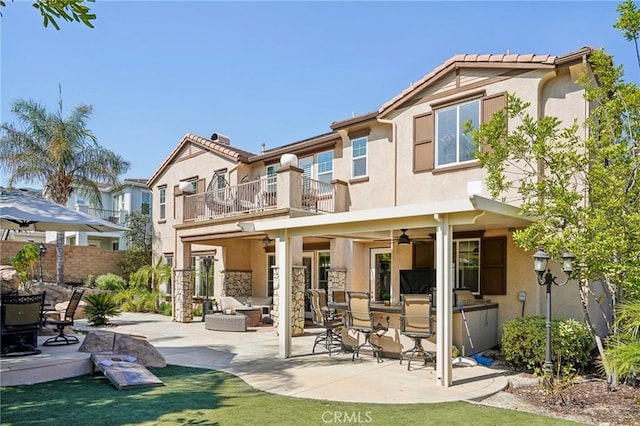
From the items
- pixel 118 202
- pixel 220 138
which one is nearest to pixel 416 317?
pixel 220 138

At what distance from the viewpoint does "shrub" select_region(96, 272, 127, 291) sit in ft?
74.7

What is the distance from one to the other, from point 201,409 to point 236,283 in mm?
13304

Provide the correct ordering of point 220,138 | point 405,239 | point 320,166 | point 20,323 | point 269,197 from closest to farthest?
1. point 20,323
2. point 405,239
3. point 269,197
4. point 320,166
5. point 220,138

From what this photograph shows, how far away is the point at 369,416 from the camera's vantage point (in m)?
6.23

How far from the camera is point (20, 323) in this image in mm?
8414

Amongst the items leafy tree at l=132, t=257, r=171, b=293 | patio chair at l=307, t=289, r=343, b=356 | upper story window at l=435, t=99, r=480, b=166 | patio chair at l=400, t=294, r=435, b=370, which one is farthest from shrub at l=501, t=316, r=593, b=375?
leafy tree at l=132, t=257, r=171, b=293

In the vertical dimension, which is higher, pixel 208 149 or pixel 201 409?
pixel 208 149

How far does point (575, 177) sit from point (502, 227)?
7.42 feet

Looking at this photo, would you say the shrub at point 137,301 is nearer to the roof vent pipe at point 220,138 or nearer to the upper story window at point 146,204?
the roof vent pipe at point 220,138

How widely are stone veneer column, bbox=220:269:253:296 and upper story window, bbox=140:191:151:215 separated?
15.0m

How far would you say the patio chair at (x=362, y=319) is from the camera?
966cm

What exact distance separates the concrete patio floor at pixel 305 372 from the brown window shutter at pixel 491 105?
19.6 ft

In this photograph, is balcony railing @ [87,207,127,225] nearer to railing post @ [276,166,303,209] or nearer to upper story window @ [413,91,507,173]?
railing post @ [276,166,303,209]

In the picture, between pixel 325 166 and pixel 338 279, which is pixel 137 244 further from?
pixel 338 279
